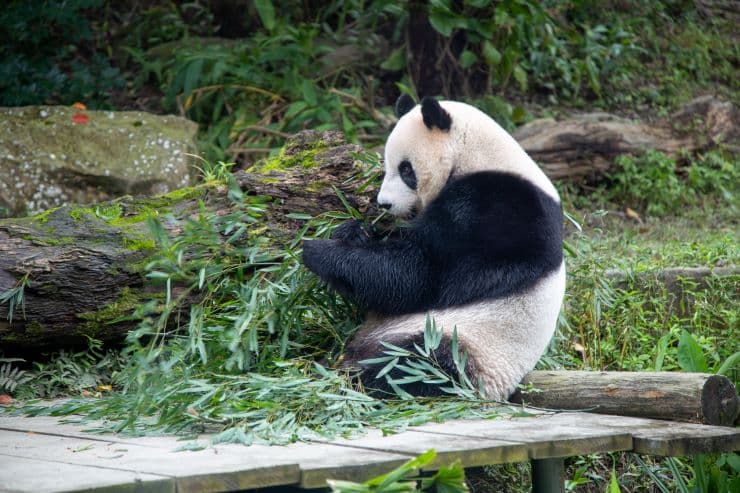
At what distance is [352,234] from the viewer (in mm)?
4121

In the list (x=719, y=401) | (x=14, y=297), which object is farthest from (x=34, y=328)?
(x=719, y=401)

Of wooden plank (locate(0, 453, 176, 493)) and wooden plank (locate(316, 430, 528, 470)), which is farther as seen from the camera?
wooden plank (locate(316, 430, 528, 470))

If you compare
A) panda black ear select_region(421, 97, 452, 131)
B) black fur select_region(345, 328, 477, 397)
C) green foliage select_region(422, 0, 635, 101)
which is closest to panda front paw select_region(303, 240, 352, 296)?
black fur select_region(345, 328, 477, 397)

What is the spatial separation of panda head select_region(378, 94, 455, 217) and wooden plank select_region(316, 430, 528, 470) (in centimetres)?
146

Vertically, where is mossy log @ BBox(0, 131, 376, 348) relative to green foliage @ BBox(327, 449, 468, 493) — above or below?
below

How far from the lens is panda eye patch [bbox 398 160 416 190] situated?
414 centimetres

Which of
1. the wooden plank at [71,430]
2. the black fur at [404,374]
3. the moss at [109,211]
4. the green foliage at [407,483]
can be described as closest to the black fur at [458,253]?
the black fur at [404,374]

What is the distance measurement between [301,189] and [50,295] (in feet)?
4.17

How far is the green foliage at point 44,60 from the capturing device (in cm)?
867

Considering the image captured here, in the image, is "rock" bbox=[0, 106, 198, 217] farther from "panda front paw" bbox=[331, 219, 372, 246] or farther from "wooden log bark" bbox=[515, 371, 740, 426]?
"wooden log bark" bbox=[515, 371, 740, 426]

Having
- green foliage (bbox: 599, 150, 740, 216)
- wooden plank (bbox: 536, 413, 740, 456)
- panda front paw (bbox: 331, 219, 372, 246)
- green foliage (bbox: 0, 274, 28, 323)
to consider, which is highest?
panda front paw (bbox: 331, 219, 372, 246)

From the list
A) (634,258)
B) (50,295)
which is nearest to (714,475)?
(634,258)

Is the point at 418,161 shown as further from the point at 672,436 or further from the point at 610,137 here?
the point at 610,137

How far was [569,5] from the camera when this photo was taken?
11445mm
